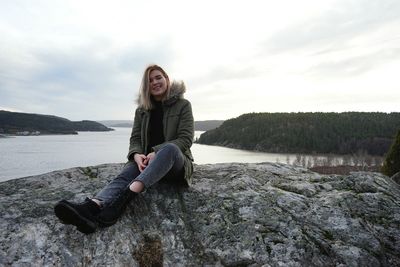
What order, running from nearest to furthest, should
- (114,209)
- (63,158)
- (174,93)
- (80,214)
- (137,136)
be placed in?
(80,214) → (114,209) → (174,93) → (137,136) → (63,158)

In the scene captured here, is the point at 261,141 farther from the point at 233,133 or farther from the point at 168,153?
the point at 168,153

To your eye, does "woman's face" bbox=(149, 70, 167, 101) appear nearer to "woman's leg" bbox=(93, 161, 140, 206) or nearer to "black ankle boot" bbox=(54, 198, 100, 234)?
"woman's leg" bbox=(93, 161, 140, 206)

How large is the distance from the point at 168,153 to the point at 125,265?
1.77m

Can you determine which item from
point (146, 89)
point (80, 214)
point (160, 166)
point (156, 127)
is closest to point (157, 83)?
point (146, 89)

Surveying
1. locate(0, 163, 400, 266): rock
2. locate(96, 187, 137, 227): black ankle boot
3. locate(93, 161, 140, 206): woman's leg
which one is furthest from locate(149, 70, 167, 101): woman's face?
locate(96, 187, 137, 227): black ankle boot

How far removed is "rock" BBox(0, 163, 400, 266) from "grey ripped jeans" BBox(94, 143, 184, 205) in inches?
14.8

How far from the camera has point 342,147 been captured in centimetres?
12900

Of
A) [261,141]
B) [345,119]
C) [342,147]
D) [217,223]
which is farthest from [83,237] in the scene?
[345,119]

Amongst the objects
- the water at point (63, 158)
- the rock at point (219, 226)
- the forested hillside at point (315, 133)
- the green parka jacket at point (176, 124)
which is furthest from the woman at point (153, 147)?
the forested hillside at point (315, 133)

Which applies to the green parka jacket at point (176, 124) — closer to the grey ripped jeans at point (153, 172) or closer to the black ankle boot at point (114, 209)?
the grey ripped jeans at point (153, 172)

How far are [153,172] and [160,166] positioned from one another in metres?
0.15

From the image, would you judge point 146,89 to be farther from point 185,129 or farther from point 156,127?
point 185,129

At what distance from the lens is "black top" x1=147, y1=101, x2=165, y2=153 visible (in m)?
6.27

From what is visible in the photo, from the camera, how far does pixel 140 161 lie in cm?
568
